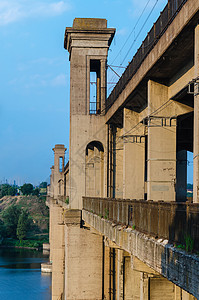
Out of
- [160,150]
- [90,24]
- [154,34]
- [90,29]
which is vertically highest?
[90,24]

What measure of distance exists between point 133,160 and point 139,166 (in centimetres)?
44

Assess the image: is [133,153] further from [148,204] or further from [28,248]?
[28,248]

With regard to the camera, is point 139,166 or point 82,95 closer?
point 139,166

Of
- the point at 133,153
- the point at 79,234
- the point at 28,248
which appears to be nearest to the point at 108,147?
the point at 79,234

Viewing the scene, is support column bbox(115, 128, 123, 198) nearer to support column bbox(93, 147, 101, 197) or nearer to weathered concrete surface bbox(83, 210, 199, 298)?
support column bbox(93, 147, 101, 197)

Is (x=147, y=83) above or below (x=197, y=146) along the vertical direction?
above

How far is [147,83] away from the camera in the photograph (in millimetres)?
19234

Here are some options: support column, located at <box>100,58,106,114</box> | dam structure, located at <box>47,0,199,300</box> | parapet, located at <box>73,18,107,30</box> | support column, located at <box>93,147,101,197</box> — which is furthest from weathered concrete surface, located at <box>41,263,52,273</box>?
parapet, located at <box>73,18,107,30</box>

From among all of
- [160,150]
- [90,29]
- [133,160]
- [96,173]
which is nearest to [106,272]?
[96,173]

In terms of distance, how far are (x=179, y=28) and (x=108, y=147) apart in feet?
65.9

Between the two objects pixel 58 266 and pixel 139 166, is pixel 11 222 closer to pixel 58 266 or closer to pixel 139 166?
pixel 58 266

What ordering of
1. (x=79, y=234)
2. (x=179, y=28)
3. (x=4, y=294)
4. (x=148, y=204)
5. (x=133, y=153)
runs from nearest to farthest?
(x=148, y=204) < (x=179, y=28) < (x=133, y=153) < (x=79, y=234) < (x=4, y=294)

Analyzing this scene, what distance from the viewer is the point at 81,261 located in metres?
31.2

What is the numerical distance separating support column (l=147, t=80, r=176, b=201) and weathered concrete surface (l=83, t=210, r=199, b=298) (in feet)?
10.2
